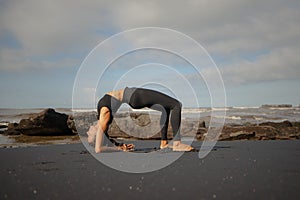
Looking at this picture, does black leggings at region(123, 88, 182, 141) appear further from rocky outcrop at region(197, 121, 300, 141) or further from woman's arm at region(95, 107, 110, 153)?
rocky outcrop at region(197, 121, 300, 141)

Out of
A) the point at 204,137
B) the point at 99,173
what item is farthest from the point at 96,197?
the point at 204,137

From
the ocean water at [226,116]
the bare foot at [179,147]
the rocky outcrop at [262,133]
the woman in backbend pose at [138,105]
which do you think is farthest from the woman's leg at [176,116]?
the rocky outcrop at [262,133]

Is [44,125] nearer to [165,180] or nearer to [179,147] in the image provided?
[179,147]

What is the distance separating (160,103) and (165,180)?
2666 millimetres

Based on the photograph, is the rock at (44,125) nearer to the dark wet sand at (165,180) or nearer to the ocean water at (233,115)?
the ocean water at (233,115)

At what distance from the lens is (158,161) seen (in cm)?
429

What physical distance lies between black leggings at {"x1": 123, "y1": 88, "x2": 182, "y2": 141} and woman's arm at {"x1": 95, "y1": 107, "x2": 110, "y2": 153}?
42cm

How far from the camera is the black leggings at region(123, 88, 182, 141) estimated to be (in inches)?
215

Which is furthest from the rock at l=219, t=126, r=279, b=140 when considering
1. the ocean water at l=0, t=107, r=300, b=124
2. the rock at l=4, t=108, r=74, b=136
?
the rock at l=4, t=108, r=74, b=136

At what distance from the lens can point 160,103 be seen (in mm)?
5574

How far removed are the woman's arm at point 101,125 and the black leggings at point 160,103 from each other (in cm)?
42

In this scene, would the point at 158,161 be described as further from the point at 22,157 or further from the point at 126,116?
the point at 126,116

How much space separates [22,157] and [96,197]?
10.2 ft

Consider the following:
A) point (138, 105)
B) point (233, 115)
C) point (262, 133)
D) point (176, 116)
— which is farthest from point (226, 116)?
point (138, 105)
